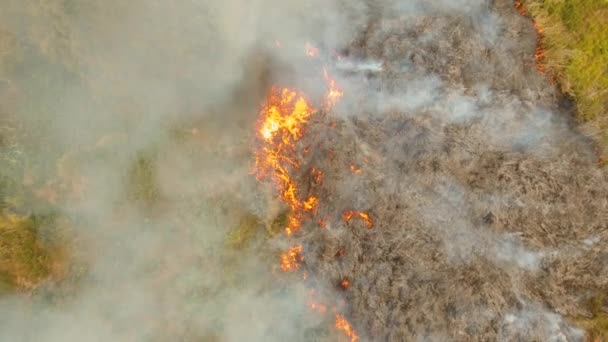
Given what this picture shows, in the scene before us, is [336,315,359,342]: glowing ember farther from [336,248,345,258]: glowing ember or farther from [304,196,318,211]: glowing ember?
[304,196,318,211]: glowing ember

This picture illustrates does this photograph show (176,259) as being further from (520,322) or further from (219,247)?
→ (520,322)

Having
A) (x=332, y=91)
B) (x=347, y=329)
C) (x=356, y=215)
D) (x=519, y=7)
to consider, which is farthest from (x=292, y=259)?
(x=519, y=7)

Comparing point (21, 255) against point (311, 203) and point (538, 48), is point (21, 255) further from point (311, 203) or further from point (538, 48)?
point (538, 48)

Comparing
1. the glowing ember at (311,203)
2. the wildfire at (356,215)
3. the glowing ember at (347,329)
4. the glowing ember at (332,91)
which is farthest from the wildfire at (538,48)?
the glowing ember at (347,329)

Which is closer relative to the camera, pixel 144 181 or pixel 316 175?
pixel 144 181

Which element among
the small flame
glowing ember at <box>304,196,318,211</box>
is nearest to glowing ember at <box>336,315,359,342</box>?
glowing ember at <box>304,196,318,211</box>

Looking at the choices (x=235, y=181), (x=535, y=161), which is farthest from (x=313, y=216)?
(x=535, y=161)

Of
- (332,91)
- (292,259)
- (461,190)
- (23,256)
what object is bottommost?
(292,259)
